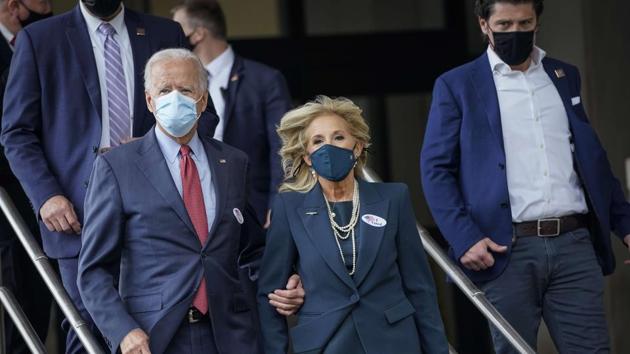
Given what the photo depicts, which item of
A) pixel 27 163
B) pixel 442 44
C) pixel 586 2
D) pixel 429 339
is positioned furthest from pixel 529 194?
pixel 442 44

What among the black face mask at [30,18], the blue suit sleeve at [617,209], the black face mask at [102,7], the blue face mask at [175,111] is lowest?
the blue suit sleeve at [617,209]

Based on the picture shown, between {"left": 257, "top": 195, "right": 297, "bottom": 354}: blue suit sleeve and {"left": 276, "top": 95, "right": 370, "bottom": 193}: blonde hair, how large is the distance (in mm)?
208

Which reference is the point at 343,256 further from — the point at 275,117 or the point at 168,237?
the point at 275,117

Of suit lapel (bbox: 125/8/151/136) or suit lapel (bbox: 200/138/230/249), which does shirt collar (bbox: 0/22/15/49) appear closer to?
suit lapel (bbox: 125/8/151/136)

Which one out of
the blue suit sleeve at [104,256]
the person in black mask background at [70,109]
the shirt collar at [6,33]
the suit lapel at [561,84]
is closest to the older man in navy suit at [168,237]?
the blue suit sleeve at [104,256]

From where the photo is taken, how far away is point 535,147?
20.9ft

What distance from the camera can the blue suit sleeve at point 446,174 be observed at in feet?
20.6

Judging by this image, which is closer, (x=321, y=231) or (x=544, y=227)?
(x=321, y=231)

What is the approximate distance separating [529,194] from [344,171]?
1.21 metres

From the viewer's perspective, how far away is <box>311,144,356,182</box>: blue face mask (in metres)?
5.36

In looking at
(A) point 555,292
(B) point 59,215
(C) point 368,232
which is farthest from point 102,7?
(A) point 555,292

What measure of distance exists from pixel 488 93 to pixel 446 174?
382 mm

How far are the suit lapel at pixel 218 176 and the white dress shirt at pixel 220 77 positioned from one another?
207cm

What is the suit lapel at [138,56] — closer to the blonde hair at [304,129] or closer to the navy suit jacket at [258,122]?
the blonde hair at [304,129]
